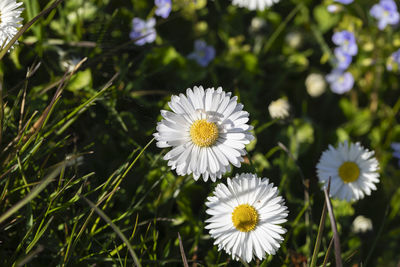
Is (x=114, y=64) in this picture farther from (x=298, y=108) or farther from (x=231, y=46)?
(x=298, y=108)

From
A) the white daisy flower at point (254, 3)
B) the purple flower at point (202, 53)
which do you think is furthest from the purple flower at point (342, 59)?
the purple flower at point (202, 53)

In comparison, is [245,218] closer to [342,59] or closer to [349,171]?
[349,171]

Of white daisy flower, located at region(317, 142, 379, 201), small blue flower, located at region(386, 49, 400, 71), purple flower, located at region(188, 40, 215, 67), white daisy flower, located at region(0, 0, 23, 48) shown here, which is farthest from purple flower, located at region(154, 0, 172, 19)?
small blue flower, located at region(386, 49, 400, 71)

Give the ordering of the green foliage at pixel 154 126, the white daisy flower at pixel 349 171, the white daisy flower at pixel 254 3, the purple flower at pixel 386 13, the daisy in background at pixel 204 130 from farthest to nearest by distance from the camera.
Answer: the purple flower at pixel 386 13, the white daisy flower at pixel 254 3, the white daisy flower at pixel 349 171, the green foliage at pixel 154 126, the daisy in background at pixel 204 130

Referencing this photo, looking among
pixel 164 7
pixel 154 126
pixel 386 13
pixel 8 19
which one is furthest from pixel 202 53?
pixel 8 19

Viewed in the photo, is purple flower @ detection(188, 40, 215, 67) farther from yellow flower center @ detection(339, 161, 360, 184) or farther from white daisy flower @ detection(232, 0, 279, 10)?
yellow flower center @ detection(339, 161, 360, 184)

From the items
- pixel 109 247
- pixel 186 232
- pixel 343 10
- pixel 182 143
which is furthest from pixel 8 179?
pixel 343 10

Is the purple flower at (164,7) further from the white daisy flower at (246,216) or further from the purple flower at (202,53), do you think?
the white daisy flower at (246,216)
